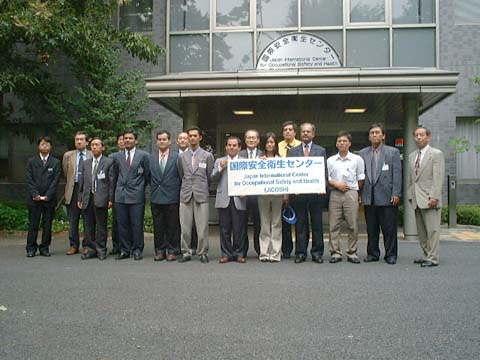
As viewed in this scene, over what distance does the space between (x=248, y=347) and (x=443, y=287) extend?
2.84 metres

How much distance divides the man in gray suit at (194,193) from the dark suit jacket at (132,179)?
60cm

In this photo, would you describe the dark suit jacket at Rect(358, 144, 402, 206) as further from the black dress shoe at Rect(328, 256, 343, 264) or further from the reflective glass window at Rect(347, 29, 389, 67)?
the reflective glass window at Rect(347, 29, 389, 67)

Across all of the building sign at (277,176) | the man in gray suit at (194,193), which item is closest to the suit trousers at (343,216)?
the building sign at (277,176)

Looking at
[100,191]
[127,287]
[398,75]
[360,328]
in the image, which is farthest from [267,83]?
[360,328]

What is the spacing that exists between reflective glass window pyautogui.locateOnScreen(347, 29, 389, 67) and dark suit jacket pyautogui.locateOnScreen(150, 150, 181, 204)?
771 centimetres

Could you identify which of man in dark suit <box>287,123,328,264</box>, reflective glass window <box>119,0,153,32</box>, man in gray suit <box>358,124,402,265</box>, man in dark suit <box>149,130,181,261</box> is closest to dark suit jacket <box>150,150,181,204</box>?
man in dark suit <box>149,130,181,261</box>

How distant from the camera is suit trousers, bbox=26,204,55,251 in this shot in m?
7.59

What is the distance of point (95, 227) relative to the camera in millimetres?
7645

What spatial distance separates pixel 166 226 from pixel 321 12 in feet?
28.6

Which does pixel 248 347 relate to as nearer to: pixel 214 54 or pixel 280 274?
pixel 280 274

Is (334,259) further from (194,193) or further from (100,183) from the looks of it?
(100,183)

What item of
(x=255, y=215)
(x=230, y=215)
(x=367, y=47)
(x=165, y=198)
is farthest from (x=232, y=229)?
(x=367, y=47)

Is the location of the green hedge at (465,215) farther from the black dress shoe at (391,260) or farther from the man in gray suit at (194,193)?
the man in gray suit at (194,193)

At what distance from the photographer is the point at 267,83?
28.4ft
